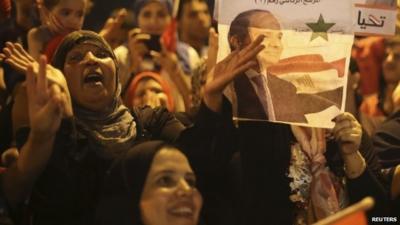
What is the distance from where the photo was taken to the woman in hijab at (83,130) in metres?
3.84

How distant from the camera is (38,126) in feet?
12.4

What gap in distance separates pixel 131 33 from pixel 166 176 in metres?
1.94

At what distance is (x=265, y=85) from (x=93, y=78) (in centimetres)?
62

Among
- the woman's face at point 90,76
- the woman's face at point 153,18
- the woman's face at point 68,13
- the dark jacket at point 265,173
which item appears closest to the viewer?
the woman's face at point 90,76

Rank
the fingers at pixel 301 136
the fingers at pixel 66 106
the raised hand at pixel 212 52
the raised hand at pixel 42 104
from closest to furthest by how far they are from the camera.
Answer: the raised hand at pixel 42 104 < the fingers at pixel 66 106 < the fingers at pixel 301 136 < the raised hand at pixel 212 52

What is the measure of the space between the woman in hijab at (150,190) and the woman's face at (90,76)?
30 cm

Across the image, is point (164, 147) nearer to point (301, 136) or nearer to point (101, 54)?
point (101, 54)

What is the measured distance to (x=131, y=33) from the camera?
18.8ft

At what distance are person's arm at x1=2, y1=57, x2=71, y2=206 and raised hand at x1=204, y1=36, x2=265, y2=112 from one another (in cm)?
52

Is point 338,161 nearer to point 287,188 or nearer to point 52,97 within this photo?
point 287,188

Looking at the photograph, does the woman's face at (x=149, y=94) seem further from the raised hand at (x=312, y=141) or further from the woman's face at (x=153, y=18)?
the raised hand at (x=312, y=141)

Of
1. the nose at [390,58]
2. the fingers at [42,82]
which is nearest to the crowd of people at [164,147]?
the fingers at [42,82]

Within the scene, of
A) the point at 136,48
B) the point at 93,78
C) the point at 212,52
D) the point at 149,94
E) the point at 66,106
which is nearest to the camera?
the point at 66,106

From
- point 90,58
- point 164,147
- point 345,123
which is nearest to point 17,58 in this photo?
point 90,58
